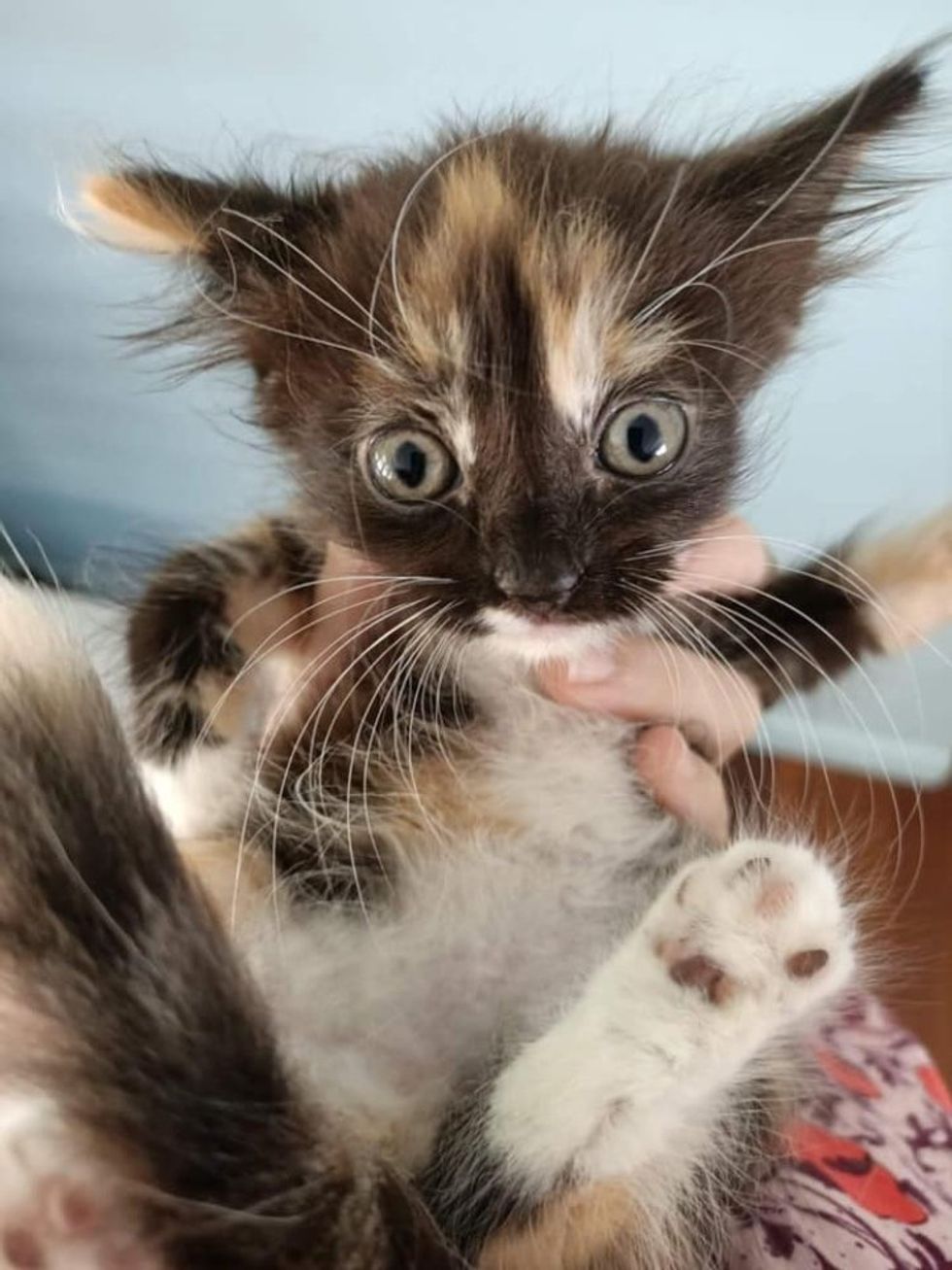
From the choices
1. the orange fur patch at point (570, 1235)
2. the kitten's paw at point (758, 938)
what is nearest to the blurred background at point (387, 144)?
the kitten's paw at point (758, 938)

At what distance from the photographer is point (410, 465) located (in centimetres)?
82

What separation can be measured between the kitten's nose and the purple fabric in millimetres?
449

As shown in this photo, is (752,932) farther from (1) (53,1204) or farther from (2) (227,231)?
(2) (227,231)

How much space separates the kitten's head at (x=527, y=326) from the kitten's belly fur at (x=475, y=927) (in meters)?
0.15

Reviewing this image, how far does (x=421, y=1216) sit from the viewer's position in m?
0.61

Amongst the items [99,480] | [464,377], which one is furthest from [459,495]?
[99,480]

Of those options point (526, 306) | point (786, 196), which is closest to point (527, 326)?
point (526, 306)

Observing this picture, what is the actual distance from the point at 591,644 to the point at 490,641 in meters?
0.08

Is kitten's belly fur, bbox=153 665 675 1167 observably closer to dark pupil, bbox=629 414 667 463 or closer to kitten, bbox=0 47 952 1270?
kitten, bbox=0 47 952 1270

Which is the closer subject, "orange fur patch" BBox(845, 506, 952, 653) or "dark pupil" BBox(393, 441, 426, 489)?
"dark pupil" BBox(393, 441, 426, 489)

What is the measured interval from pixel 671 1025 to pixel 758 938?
0.24 ft

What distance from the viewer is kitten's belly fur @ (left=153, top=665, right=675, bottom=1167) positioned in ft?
2.55

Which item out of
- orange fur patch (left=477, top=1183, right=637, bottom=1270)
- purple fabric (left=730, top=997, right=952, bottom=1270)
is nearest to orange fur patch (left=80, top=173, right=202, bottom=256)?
orange fur patch (left=477, top=1183, right=637, bottom=1270)

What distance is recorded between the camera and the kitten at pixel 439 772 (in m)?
0.50
